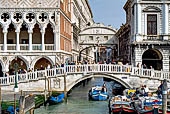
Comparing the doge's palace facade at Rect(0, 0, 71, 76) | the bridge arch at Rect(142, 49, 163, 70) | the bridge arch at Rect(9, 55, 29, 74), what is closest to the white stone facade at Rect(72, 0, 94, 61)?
the doge's palace facade at Rect(0, 0, 71, 76)

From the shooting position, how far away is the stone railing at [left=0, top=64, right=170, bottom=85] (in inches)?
714

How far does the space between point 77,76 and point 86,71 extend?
1.96 feet

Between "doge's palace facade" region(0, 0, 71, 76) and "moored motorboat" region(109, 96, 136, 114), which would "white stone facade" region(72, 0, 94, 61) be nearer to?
"doge's palace facade" region(0, 0, 71, 76)

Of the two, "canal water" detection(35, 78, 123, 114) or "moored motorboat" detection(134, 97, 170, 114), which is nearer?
"moored motorboat" detection(134, 97, 170, 114)

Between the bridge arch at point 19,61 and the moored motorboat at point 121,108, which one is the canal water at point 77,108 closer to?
the moored motorboat at point 121,108

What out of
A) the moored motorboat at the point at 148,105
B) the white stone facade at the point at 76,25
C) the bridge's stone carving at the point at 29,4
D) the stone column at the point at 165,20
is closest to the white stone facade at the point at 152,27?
the stone column at the point at 165,20

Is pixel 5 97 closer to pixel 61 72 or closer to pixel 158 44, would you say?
pixel 61 72

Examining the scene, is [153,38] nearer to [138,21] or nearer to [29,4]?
[138,21]

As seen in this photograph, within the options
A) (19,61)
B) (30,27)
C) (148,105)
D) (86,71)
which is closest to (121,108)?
(148,105)

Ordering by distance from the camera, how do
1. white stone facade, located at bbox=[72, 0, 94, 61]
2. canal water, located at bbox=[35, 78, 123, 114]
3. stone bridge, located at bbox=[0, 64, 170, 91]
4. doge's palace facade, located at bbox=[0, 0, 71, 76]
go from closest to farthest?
canal water, located at bbox=[35, 78, 123, 114] < stone bridge, located at bbox=[0, 64, 170, 91] < doge's palace facade, located at bbox=[0, 0, 71, 76] < white stone facade, located at bbox=[72, 0, 94, 61]

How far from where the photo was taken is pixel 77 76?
1862 centimetres

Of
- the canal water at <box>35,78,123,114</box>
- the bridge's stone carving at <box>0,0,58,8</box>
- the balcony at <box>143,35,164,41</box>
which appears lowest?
the canal water at <box>35,78,123,114</box>

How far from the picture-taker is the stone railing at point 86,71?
18.1 metres

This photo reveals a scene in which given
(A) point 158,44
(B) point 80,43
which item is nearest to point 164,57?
(A) point 158,44
